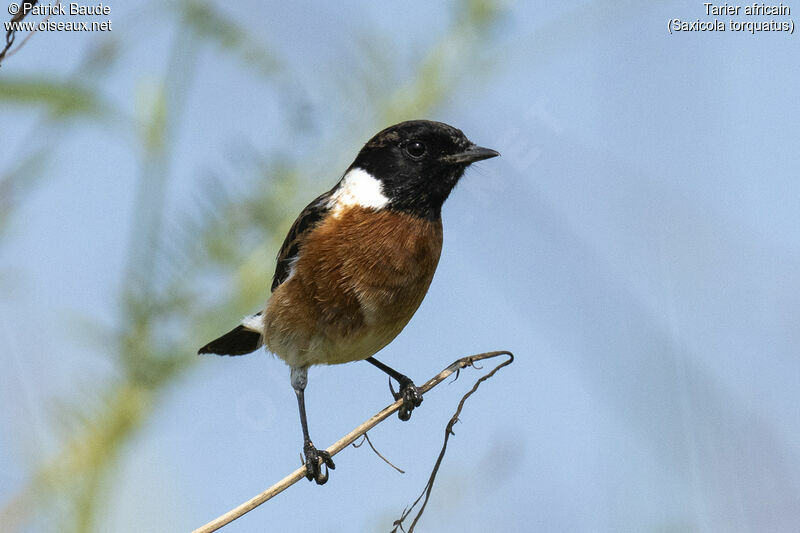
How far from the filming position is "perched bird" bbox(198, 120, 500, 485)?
386 cm

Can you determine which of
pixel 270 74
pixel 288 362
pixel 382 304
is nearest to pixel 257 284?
pixel 270 74

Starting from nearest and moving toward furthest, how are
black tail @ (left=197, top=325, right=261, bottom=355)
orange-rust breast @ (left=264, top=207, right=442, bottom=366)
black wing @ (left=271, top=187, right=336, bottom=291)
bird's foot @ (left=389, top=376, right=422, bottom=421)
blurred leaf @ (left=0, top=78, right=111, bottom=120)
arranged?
blurred leaf @ (left=0, top=78, right=111, bottom=120) < orange-rust breast @ (left=264, top=207, right=442, bottom=366) < black wing @ (left=271, top=187, right=336, bottom=291) < bird's foot @ (left=389, top=376, right=422, bottom=421) < black tail @ (left=197, top=325, right=261, bottom=355)

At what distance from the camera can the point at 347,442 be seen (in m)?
2.67

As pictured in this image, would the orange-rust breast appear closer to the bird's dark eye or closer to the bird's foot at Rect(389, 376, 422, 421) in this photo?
the bird's dark eye

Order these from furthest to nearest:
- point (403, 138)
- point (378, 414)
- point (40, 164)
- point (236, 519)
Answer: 1. point (403, 138)
2. point (378, 414)
3. point (40, 164)
4. point (236, 519)

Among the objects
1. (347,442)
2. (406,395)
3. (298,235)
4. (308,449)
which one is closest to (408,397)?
(406,395)

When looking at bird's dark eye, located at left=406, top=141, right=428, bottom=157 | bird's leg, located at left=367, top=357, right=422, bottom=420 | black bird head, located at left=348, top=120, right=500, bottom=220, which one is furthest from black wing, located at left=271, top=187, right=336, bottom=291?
bird's leg, located at left=367, top=357, right=422, bottom=420

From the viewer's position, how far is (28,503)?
227 cm

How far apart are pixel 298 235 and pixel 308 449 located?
1.07 m

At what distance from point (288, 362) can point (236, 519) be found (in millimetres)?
2079

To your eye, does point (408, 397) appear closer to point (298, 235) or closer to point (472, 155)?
point (298, 235)

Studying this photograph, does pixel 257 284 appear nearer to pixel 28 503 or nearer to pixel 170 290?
pixel 170 290

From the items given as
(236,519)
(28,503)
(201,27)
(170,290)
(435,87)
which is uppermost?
(201,27)

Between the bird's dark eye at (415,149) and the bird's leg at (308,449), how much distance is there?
1202 mm
